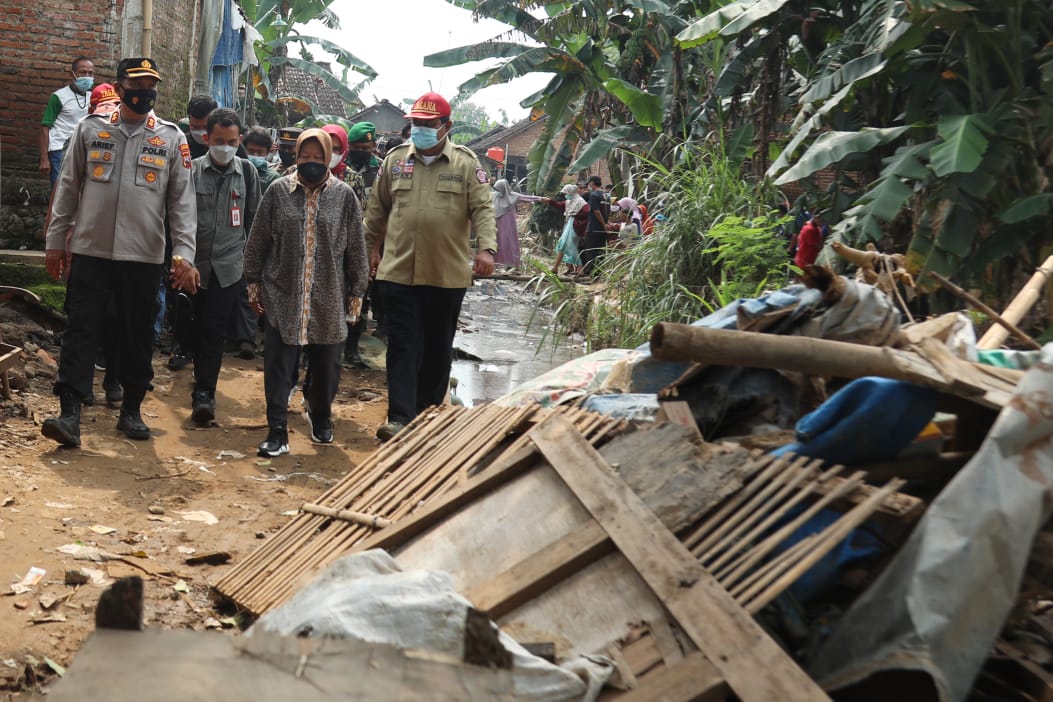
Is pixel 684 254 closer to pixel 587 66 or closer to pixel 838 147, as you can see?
pixel 838 147

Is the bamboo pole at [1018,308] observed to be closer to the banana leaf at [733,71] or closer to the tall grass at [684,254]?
the tall grass at [684,254]

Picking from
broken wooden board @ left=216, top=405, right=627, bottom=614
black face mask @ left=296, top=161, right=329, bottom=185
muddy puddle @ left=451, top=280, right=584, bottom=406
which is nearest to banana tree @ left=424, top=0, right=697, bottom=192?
muddy puddle @ left=451, top=280, right=584, bottom=406

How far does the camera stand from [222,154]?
721 centimetres

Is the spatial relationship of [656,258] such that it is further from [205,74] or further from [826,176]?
[826,176]

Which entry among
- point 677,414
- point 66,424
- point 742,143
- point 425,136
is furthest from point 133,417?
point 742,143

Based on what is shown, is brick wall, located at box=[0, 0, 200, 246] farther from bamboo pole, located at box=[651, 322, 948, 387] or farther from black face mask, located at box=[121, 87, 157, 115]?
bamboo pole, located at box=[651, 322, 948, 387]

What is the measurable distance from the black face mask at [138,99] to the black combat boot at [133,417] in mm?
1525

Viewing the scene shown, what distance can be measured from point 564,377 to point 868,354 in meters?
1.91

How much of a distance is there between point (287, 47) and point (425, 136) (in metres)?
23.0

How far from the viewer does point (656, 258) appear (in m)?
8.88

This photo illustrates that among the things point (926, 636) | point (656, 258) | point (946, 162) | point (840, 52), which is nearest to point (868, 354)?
point (926, 636)

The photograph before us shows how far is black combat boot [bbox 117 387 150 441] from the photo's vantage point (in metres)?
6.25

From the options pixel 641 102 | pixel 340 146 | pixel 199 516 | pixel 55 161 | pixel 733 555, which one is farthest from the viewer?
pixel 641 102

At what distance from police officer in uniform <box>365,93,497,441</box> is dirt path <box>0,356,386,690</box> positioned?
65 cm
